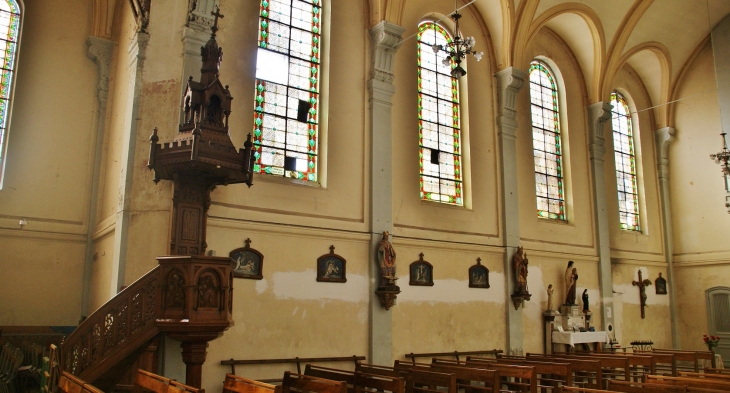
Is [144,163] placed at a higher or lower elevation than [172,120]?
lower

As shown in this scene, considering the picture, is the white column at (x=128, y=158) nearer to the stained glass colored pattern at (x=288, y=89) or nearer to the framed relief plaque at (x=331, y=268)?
the stained glass colored pattern at (x=288, y=89)

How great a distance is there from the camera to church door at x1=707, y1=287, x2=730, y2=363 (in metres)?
16.6

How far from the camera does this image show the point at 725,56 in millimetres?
17219

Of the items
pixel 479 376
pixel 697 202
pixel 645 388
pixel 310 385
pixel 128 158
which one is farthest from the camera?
pixel 697 202

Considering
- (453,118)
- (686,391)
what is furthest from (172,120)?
(686,391)

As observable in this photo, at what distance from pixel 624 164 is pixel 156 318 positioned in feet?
48.7

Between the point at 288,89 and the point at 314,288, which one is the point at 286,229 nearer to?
the point at 314,288

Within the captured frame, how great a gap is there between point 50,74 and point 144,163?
10.4ft

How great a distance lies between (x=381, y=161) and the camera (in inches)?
470

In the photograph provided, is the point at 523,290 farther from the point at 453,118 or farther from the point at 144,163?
the point at 144,163

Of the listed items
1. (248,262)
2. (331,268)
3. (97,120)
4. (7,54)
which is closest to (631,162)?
(331,268)

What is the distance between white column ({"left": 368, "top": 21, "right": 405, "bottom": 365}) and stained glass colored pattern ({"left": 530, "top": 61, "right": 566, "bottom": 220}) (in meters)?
4.98

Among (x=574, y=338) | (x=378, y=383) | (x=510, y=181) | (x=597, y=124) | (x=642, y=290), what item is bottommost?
(x=378, y=383)

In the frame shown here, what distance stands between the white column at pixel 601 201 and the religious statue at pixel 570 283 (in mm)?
1496
